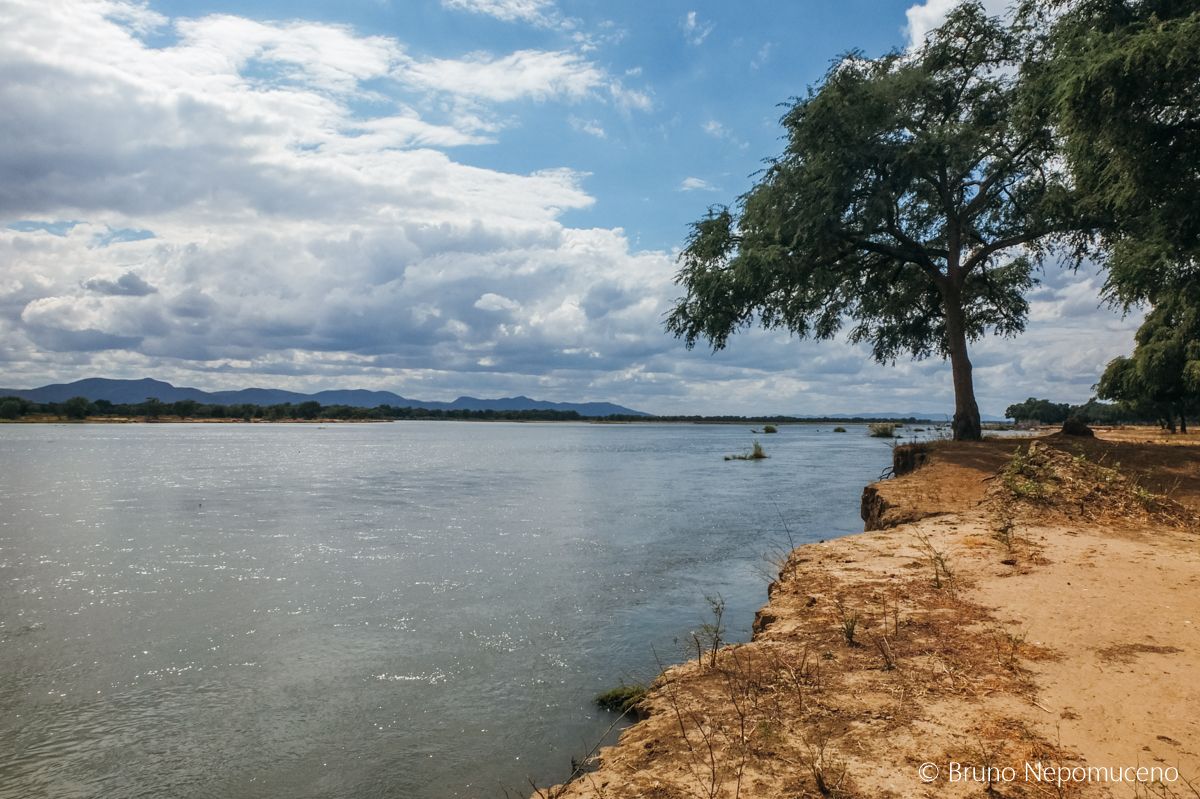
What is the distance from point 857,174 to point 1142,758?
19.4 m

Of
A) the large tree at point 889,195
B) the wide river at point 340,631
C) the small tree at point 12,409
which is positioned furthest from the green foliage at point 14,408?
the large tree at point 889,195

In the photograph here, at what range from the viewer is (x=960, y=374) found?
21031 mm

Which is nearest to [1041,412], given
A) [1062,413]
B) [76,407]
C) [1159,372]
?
[1062,413]

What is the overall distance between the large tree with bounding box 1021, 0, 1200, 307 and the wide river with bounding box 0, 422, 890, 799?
33.7 ft

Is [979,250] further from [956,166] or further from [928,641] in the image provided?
[928,641]

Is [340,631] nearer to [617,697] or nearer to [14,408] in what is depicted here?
[617,697]

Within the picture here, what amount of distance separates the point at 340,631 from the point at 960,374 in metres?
19.2

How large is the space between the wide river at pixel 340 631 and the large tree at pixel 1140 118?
10.3m

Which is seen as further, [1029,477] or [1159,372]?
[1159,372]

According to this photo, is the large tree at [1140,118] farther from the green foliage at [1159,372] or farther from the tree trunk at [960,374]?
the green foliage at [1159,372]

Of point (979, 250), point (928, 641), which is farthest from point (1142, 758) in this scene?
point (979, 250)

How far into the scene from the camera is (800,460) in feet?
156

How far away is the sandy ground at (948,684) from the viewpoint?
3980 mm

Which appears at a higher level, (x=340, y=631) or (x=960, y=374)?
(x=960, y=374)
